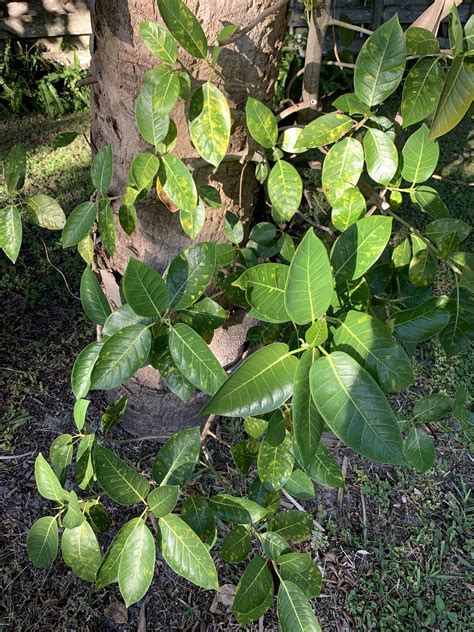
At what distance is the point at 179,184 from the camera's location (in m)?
0.92

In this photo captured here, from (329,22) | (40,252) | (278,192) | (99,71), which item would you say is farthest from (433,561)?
(40,252)

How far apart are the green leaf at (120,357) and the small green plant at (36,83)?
287 centimetres

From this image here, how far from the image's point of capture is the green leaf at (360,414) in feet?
2.13

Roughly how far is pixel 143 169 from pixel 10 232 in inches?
10.5

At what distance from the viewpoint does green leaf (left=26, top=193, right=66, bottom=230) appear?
106cm

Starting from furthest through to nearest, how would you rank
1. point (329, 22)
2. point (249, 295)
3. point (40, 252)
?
point (40, 252) → point (329, 22) → point (249, 295)

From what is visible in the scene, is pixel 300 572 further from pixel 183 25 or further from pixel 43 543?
pixel 183 25

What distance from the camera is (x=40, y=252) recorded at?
2.24 metres

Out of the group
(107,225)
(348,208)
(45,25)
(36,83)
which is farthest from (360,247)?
(45,25)

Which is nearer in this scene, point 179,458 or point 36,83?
point 179,458

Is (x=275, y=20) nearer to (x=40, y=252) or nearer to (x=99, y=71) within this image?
(x=99, y=71)

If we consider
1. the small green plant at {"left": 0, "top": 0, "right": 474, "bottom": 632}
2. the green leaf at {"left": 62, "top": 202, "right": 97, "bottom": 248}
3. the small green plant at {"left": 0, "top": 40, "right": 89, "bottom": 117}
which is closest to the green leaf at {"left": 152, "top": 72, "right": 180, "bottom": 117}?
the small green plant at {"left": 0, "top": 0, "right": 474, "bottom": 632}

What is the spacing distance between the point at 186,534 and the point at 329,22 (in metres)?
0.96

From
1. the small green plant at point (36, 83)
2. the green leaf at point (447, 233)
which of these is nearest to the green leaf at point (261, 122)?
the green leaf at point (447, 233)
